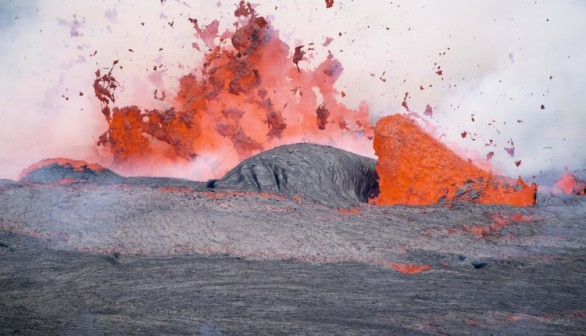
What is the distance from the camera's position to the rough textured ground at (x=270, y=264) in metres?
7.27

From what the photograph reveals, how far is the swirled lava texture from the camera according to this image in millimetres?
14617

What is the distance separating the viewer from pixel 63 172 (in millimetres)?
14984

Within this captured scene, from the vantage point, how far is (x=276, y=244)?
10203 mm

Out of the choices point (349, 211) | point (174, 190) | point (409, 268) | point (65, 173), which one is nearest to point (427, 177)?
point (349, 211)

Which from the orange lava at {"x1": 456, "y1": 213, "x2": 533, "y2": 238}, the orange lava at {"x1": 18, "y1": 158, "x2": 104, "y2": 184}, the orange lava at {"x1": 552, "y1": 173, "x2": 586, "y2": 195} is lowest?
the orange lava at {"x1": 456, "y1": 213, "x2": 533, "y2": 238}

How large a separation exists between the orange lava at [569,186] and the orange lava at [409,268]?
706 cm

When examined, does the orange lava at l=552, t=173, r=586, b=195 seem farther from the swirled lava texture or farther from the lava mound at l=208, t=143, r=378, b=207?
the lava mound at l=208, t=143, r=378, b=207

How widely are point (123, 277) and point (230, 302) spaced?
1.70 metres

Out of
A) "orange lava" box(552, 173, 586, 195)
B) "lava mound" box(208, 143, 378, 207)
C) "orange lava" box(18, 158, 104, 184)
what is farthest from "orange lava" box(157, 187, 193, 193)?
"orange lava" box(552, 173, 586, 195)

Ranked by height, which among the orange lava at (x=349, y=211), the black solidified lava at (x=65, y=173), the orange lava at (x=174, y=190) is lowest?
the orange lava at (x=349, y=211)

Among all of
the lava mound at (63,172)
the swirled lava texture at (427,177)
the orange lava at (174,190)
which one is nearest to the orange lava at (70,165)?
the lava mound at (63,172)

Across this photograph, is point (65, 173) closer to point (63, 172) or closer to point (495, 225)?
point (63, 172)

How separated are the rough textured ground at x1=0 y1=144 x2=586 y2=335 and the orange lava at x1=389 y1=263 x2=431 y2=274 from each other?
0.14ft

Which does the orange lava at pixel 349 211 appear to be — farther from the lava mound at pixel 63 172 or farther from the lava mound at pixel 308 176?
the lava mound at pixel 63 172
